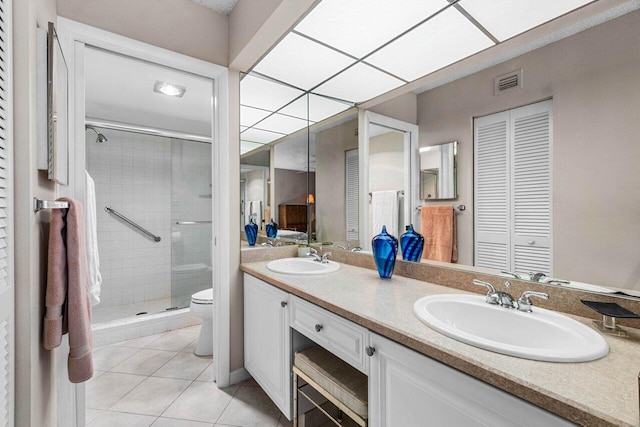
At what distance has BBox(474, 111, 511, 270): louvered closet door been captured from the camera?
121cm

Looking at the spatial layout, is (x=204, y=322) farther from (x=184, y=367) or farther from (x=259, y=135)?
(x=259, y=135)

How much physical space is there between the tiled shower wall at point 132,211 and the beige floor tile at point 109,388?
5.18ft

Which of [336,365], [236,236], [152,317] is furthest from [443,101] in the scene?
[152,317]

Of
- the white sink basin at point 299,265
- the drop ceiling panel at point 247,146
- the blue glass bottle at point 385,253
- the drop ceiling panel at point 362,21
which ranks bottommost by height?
the white sink basin at point 299,265

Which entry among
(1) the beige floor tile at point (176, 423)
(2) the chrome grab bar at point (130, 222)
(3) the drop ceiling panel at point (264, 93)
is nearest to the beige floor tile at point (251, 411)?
(1) the beige floor tile at point (176, 423)

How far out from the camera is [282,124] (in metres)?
2.43

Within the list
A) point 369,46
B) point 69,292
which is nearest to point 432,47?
point 369,46

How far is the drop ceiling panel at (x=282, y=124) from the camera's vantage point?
2.37m

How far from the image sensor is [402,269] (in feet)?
5.23

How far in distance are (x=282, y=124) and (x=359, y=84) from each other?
0.79 meters

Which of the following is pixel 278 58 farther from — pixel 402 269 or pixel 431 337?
pixel 431 337

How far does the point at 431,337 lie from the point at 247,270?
4.49ft

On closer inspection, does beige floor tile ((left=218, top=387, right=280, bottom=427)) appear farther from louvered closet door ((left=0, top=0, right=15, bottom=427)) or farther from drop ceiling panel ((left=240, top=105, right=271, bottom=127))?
drop ceiling panel ((left=240, top=105, right=271, bottom=127))

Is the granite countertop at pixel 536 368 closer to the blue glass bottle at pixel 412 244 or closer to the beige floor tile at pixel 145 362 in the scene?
the blue glass bottle at pixel 412 244
